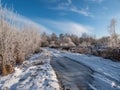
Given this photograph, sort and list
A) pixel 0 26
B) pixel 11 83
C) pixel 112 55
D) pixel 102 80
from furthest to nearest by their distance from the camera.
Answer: pixel 112 55, pixel 0 26, pixel 102 80, pixel 11 83

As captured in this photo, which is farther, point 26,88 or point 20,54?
point 20,54

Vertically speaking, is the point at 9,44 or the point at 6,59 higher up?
the point at 9,44

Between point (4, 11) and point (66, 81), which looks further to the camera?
point (4, 11)

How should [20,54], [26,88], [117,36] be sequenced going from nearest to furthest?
[26,88] → [20,54] → [117,36]

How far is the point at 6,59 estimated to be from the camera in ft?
43.1

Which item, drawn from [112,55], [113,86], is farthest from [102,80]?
[112,55]

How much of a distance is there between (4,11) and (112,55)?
14032 mm

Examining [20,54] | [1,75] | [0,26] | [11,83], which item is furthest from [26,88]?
[20,54]

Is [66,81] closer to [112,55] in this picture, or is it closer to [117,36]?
[112,55]

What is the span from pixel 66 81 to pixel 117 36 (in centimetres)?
4704

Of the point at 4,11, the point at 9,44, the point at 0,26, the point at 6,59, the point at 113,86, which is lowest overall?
the point at 113,86

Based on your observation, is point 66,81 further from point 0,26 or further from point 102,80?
point 0,26

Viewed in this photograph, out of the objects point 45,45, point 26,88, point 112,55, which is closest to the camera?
point 26,88

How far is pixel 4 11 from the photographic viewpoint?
13.7 metres
